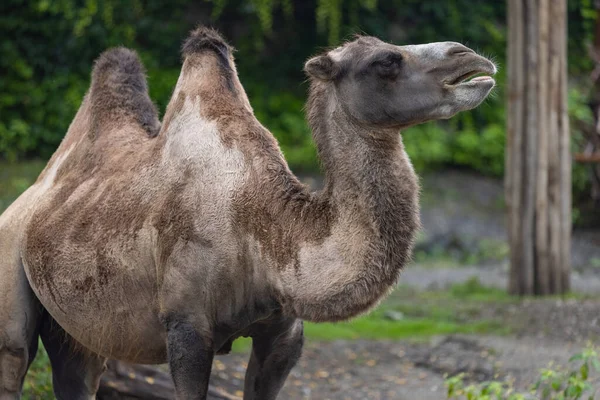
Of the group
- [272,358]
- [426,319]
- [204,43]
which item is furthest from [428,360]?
[204,43]

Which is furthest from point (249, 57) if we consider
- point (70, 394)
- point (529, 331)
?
point (70, 394)

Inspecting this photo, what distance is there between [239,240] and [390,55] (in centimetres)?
98

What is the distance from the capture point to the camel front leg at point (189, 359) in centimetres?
434

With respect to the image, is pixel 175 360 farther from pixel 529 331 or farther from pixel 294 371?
pixel 529 331

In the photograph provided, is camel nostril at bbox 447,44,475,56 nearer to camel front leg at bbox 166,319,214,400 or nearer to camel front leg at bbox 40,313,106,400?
camel front leg at bbox 166,319,214,400

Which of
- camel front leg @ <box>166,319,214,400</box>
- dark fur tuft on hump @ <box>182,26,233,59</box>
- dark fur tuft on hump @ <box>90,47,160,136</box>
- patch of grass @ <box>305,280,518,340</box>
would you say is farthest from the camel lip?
patch of grass @ <box>305,280,518,340</box>

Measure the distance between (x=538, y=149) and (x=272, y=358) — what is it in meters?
6.05

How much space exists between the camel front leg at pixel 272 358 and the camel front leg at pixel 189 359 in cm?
37

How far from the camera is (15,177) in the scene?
13516mm

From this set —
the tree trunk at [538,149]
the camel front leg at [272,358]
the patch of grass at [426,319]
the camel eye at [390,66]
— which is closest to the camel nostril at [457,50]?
the camel eye at [390,66]

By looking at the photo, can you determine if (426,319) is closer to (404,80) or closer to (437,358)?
(437,358)

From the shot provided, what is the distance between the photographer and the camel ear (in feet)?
14.3

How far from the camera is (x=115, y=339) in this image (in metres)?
4.77

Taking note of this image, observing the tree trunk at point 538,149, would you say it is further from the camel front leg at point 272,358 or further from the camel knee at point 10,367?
the camel knee at point 10,367
